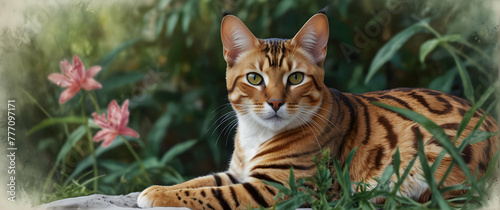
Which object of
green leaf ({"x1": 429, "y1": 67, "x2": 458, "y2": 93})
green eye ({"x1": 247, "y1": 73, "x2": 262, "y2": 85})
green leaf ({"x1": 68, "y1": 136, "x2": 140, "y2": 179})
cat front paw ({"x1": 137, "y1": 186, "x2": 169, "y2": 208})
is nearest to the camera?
cat front paw ({"x1": 137, "y1": 186, "x2": 169, "y2": 208})

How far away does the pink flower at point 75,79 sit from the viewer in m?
2.55

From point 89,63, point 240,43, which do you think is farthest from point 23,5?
point 240,43

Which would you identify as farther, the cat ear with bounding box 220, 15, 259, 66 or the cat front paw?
the cat ear with bounding box 220, 15, 259, 66

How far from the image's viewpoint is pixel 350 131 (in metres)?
2.08

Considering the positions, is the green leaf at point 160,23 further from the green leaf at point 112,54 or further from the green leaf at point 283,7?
the green leaf at point 283,7

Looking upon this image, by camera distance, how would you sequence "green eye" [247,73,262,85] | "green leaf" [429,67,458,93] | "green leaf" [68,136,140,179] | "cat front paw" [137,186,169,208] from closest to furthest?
"cat front paw" [137,186,169,208] → "green eye" [247,73,262,85] → "green leaf" [429,67,458,93] → "green leaf" [68,136,140,179]

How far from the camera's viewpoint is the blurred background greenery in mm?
2498

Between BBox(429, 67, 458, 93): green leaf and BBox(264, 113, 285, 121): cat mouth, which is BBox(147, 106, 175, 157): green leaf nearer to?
BBox(264, 113, 285, 121): cat mouth

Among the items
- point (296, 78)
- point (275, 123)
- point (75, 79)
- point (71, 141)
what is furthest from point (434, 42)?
point (71, 141)

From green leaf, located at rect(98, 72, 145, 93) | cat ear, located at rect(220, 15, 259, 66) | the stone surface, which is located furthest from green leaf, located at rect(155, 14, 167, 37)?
the stone surface

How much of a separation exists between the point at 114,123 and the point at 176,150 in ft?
1.30

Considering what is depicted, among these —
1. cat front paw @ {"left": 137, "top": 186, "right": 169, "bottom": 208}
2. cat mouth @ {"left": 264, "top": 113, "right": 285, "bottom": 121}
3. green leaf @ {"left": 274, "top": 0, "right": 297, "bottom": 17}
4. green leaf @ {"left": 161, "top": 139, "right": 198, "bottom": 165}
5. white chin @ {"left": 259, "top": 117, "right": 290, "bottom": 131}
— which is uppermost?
green leaf @ {"left": 274, "top": 0, "right": 297, "bottom": 17}

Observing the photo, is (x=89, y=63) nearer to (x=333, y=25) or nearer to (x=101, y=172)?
(x=101, y=172)

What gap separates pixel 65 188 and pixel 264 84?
45.4 inches
